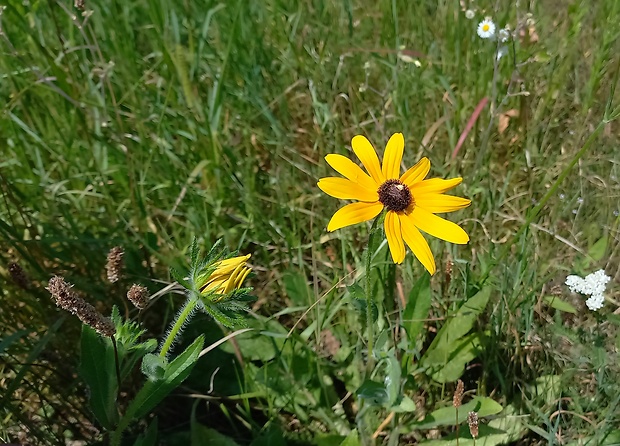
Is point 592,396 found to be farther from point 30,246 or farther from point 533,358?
point 30,246

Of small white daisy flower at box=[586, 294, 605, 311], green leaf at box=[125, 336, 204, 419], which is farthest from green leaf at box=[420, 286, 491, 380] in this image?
green leaf at box=[125, 336, 204, 419]

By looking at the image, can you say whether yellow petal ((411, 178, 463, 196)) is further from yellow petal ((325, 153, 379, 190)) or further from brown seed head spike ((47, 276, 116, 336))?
brown seed head spike ((47, 276, 116, 336))

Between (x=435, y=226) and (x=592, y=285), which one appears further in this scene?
(x=592, y=285)

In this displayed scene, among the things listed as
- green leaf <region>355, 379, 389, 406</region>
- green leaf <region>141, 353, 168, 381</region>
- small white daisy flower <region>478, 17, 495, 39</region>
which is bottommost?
green leaf <region>355, 379, 389, 406</region>

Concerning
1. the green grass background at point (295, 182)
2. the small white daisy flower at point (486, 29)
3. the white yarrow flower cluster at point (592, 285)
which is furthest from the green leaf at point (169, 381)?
the small white daisy flower at point (486, 29)

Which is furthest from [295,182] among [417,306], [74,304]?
[74,304]

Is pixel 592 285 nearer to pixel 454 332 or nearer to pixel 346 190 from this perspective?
pixel 454 332

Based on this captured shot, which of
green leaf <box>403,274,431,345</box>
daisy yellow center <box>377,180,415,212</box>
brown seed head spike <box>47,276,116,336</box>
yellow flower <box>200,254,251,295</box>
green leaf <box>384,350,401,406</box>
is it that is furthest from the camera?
green leaf <box>403,274,431,345</box>
